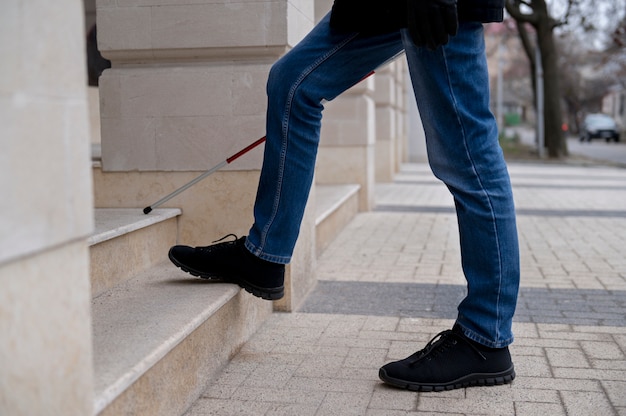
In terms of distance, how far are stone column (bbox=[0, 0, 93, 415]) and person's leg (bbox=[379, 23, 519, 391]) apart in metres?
1.33

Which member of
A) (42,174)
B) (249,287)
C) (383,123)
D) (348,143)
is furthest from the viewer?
(383,123)

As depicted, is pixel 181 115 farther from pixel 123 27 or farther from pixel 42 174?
pixel 42 174

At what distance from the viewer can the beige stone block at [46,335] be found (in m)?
1.60

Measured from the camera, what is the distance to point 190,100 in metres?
4.07

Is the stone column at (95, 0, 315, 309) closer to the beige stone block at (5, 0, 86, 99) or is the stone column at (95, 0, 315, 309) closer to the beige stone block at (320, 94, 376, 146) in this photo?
the beige stone block at (5, 0, 86, 99)

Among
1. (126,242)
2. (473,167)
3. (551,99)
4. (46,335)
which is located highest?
(551,99)

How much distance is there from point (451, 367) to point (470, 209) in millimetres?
579

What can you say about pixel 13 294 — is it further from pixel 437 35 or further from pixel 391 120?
pixel 391 120

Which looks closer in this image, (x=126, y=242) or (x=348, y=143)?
(x=126, y=242)

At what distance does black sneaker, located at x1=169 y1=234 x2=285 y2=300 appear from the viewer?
10.4ft

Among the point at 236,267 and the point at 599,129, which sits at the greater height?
the point at 236,267

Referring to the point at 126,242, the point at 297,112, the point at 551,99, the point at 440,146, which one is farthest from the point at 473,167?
the point at 551,99

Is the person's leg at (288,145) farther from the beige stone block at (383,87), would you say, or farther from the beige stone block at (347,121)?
the beige stone block at (383,87)

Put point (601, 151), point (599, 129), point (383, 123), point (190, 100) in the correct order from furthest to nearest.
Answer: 1. point (599, 129)
2. point (601, 151)
3. point (383, 123)
4. point (190, 100)
